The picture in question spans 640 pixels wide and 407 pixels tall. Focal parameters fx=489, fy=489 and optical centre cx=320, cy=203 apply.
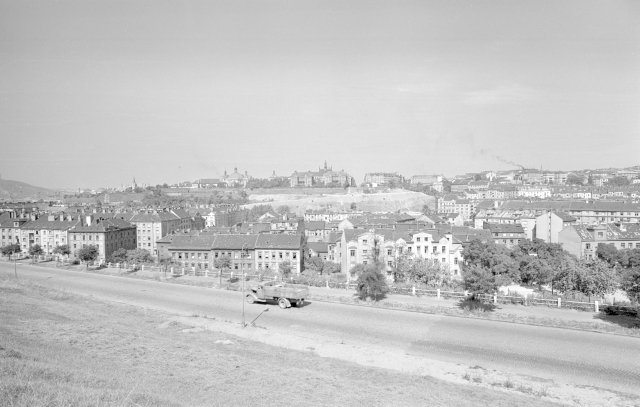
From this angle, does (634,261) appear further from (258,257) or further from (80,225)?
(80,225)

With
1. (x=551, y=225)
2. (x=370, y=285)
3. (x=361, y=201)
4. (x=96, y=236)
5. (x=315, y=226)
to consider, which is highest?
(x=361, y=201)

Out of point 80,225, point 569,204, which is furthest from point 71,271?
point 569,204

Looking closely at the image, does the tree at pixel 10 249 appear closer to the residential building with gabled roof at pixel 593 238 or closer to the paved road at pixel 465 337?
the paved road at pixel 465 337

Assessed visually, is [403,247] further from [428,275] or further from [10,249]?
[10,249]

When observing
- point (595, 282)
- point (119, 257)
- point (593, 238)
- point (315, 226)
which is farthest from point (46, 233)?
point (593, 238)

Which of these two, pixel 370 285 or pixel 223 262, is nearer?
pixel 370 285

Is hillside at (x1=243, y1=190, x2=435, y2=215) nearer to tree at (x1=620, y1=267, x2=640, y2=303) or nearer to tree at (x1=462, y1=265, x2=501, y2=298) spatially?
tree at (x1=462, y1=265, x2=501, y2=298)
